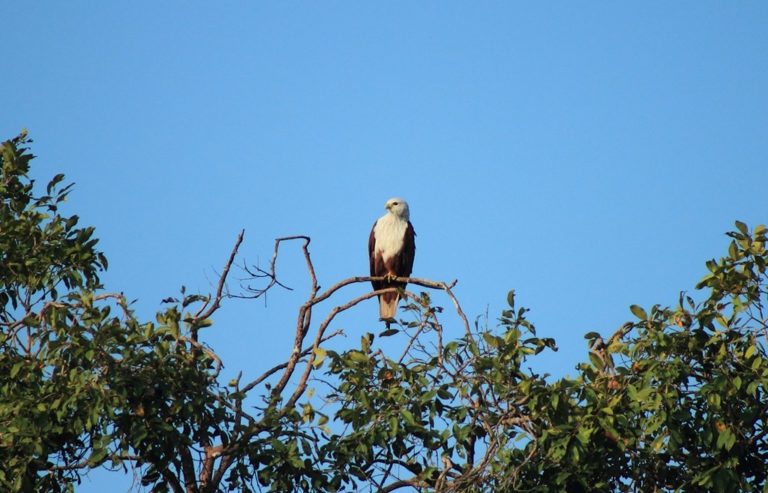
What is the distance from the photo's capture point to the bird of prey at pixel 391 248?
38.8 feet

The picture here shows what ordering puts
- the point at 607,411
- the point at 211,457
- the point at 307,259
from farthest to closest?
the point at 307,259
the point at 211,457
the point at 607,411

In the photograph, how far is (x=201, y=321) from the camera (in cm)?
718

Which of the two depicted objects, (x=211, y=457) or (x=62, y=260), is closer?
(x=211, y=457)

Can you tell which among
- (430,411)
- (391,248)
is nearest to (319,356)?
(430,411)

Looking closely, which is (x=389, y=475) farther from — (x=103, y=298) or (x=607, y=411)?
(x=103, y=298)

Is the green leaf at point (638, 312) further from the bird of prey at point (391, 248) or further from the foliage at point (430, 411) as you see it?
the bird of prey at point (391, 248)

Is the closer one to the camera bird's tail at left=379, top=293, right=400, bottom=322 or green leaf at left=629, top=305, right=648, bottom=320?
green leaf at left=629, top=305, right=648, bottom=320

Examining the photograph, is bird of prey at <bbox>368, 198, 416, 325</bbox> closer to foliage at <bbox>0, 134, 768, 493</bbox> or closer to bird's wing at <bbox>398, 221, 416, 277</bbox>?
bird's wing at <bbox>398, 221, 416, 277</bbox>

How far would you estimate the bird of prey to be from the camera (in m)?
11.8

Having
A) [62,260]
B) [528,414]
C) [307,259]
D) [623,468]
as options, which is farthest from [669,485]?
[62,260]

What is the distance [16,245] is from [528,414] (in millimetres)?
3910

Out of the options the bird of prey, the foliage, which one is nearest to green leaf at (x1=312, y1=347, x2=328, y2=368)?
the foliage

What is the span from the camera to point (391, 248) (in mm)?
11844

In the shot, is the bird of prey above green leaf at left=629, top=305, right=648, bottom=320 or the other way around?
above
